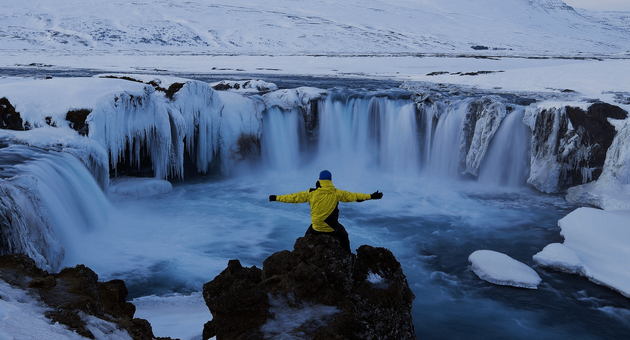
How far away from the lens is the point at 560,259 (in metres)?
7.93

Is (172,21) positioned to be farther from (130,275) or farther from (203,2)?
(130,275)

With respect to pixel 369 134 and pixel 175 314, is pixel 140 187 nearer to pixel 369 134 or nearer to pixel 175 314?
pixel 175 314

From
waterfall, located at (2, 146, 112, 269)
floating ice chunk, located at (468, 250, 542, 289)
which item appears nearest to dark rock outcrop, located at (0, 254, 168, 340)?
waterfall, located at (2, 146, 112, 269)

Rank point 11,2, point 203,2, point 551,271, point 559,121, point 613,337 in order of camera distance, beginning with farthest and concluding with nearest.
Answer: point 203,2
point 11,2
point 559,121
point 551,271
point 613,337

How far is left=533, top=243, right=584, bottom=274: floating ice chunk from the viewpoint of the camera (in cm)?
775

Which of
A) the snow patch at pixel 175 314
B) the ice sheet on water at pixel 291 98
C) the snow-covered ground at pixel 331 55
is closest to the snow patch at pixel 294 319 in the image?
the snow-covered ground at pixel 331 55

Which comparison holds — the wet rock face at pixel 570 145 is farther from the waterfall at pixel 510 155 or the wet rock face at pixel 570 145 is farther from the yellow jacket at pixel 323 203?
the yellow jacket at pixel 323 203

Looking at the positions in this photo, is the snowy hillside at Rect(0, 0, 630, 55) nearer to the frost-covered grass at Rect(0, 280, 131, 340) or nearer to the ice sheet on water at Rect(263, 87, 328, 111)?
the ice sheet on water at Rect(263, 87, 328, 111)

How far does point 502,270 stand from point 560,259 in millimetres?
1124

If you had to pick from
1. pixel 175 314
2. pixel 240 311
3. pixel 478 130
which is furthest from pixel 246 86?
pixel 240 311

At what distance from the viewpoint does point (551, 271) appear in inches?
311

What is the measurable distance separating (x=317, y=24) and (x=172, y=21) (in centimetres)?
2510

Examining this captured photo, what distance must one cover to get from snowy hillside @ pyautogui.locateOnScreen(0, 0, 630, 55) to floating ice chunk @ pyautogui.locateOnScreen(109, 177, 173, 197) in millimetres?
43722

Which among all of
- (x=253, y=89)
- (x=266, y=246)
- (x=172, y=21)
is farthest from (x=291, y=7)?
(x=266, y=246)
